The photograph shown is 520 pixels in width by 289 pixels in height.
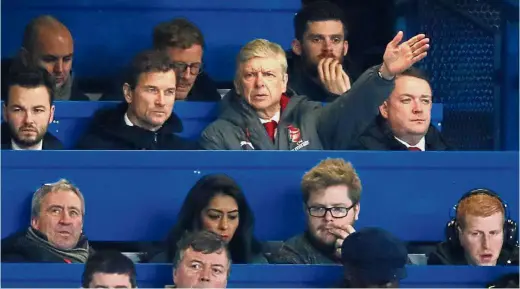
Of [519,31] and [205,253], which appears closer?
[205,253]

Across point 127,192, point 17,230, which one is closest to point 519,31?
point 127,192

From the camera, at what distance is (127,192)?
5184 mm

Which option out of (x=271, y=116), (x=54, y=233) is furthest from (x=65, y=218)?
(x=271, y=116)

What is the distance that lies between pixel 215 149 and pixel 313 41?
0.68 m

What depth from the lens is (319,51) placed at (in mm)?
5852

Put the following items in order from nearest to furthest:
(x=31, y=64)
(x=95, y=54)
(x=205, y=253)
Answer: (x=205, y=253) → (x=31, y=64) → (x=95, y=54)

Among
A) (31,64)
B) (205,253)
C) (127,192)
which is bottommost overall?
(205,253)

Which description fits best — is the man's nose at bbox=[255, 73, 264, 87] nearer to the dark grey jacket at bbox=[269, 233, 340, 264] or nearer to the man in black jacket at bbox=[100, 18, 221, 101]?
the man in black jacket at bbox=[100, 18, 221, 101]

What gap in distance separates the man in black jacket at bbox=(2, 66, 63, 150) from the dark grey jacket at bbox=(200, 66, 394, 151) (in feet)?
1.80

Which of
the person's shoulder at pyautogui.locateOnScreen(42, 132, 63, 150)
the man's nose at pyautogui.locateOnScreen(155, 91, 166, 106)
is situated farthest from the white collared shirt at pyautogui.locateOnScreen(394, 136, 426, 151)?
the person's shoulder at pyautogui.locateOnScreen(42, 132, 63, 150)

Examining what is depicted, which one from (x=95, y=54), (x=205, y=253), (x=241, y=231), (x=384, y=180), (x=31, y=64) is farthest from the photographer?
(x=95, y=54)

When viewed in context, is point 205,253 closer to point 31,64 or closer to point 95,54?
point 31,64

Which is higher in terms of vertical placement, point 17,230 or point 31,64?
point 31,64

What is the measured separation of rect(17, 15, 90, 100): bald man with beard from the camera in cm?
573
